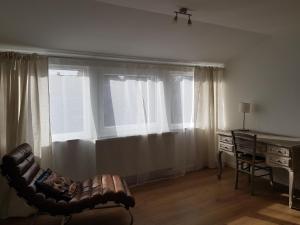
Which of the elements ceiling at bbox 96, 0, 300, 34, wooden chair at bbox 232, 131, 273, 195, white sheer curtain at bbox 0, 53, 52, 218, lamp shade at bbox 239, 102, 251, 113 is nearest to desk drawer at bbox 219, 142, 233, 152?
wooden chair at bbox 232, 131, 273, 195

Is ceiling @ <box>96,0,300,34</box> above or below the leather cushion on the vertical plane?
above

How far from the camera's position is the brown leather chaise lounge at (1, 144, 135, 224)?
240 centimetres

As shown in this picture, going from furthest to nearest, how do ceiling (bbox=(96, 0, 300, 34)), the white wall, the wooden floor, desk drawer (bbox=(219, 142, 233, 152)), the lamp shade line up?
the lamp shade, desk drawer (bbox=(219, 142, 233, 152)), the white wall, the wooden floor, ceiling (bbox=(96, 0, 300, 34))

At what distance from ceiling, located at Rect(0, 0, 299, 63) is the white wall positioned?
276 millimetres

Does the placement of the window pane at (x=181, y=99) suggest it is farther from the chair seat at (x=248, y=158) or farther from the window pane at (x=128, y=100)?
the chair seat at (x=248, y=158)

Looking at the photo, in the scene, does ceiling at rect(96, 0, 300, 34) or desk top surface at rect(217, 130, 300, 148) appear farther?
desk top surface at rect(217, 130, 300, 148)

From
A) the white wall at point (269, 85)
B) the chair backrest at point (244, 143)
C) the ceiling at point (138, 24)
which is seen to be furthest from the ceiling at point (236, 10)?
the chair backrest at point (244, 143)

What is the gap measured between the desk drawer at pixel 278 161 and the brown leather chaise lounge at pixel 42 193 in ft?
6.39

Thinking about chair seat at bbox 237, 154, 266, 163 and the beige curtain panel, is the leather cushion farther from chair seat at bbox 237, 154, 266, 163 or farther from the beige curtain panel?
the beige curtain panel

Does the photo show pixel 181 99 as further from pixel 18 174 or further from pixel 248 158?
pixel 18 174

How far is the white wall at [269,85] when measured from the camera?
12.1 feet

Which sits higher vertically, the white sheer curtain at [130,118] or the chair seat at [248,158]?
the white sheer curtain at [130,118]

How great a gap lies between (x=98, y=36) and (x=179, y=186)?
251cm

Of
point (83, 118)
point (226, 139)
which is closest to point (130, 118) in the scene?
point (83, 118)
